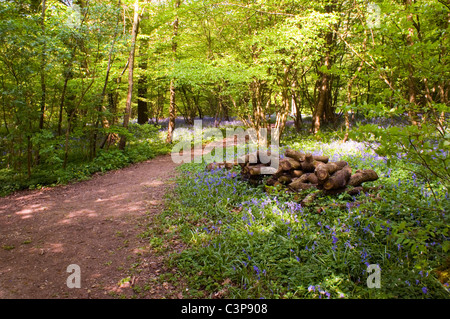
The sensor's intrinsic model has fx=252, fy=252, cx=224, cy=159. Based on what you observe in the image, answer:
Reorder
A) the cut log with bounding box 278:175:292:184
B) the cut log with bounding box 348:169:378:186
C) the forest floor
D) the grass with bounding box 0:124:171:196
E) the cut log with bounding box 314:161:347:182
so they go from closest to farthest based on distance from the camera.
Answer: the forest floor
the cut log with bounding box 314:161:347:182
the cut log with bounding box 348:169:378:186
the cut log with bounding box 278:175:292:184
the grass with bounding box 0:124:171:196

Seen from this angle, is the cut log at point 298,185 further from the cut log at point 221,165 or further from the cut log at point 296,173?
the cut log at point 221,165

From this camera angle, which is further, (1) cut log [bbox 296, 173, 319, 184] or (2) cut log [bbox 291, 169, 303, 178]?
(2) cut log [bbox 291, 169, 303, 178]

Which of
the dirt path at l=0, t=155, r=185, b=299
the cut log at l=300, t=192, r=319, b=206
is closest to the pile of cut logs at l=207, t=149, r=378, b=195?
the cut log at l=300, t=192, r=319, b=206

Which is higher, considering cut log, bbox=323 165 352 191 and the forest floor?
cut log, bbox=323 165 352 191

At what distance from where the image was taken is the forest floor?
3285mm

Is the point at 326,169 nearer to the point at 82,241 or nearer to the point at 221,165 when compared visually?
the point at 221,165

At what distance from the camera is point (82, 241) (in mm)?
4422

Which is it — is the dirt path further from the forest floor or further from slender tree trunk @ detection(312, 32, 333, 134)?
slender tree trunk @ detection(312, 32, 333, 134)

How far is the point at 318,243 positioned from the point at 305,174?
2260 mm

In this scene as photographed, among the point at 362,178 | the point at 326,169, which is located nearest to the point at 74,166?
the point at 326,169

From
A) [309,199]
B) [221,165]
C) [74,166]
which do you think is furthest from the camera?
[74,166]

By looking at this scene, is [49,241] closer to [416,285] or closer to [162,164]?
[416,285]

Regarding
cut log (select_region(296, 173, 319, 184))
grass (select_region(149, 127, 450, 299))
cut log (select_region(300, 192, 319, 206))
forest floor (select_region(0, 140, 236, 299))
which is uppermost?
cut log (select_region(296, 173, 319, 184))

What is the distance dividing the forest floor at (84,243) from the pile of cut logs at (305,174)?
242cm
